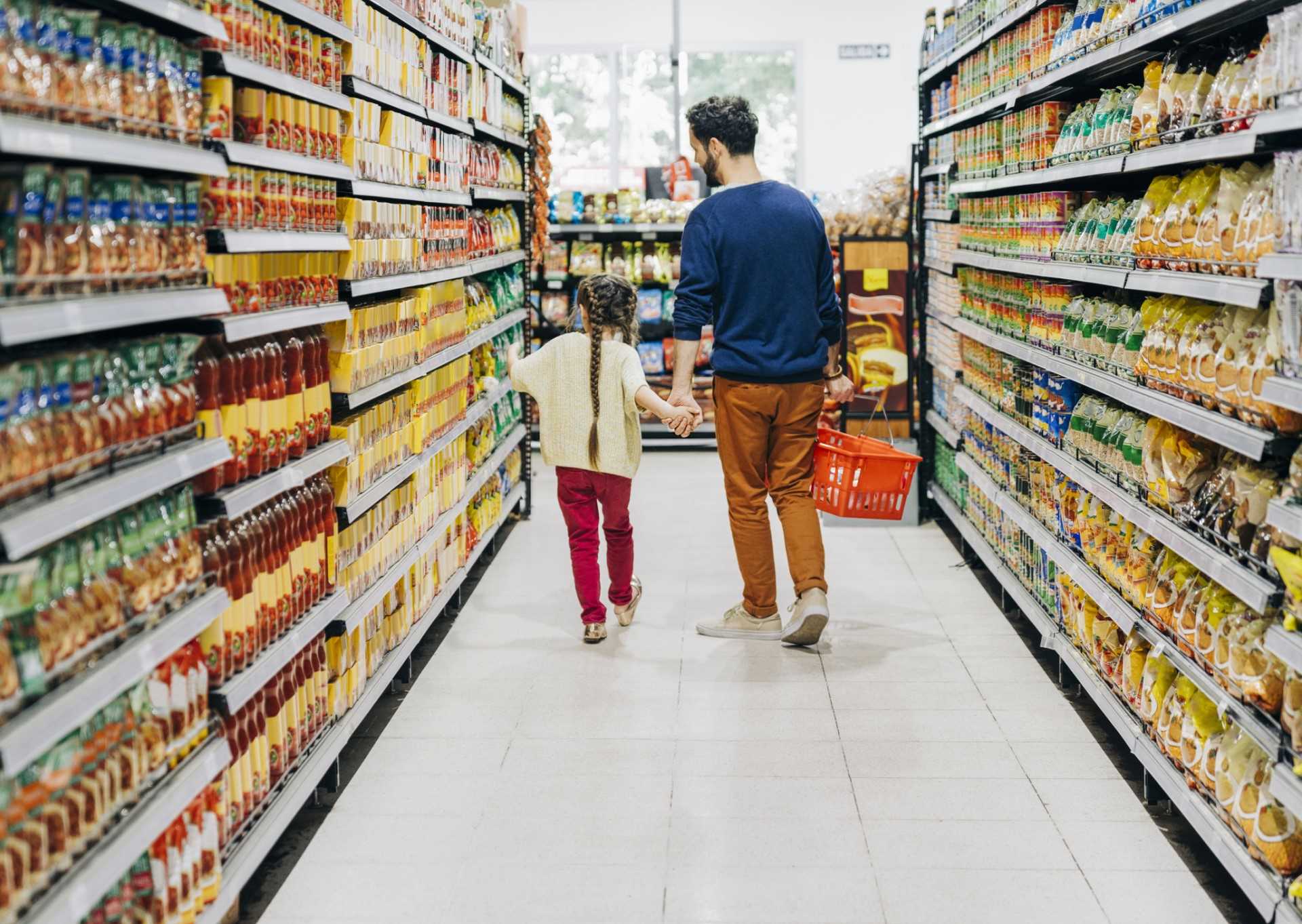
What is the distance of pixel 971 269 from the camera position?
240 inches

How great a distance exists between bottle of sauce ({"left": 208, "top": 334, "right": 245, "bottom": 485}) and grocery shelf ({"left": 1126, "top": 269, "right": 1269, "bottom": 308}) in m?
2.10

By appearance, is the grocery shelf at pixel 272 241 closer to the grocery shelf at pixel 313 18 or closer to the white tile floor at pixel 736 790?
the grocery shelf at pixel 313 18

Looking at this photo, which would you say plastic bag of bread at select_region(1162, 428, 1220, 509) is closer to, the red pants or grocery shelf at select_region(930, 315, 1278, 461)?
grocery shelf at select_region(930, 315, 1278, 461)

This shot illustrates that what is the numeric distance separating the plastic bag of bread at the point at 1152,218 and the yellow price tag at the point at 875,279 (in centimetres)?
429

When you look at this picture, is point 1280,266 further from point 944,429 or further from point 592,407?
point 944,429

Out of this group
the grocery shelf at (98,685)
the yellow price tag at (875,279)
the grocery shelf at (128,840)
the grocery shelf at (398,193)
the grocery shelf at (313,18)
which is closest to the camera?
the grocery shelf at (98,685)

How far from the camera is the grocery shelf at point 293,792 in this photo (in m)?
2.68

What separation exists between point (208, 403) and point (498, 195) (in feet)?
11.9

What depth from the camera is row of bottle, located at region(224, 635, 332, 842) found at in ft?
9.26

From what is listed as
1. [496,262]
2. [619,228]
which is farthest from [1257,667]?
[619,228]

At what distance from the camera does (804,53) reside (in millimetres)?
12602

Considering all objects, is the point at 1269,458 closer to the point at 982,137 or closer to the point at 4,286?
the point at 4,286

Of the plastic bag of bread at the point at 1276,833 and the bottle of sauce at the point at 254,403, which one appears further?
the bottle of sauce at the point at 254,403

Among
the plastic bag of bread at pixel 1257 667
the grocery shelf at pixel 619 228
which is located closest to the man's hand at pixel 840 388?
the plastic bag of bread at pixel 1257 667
